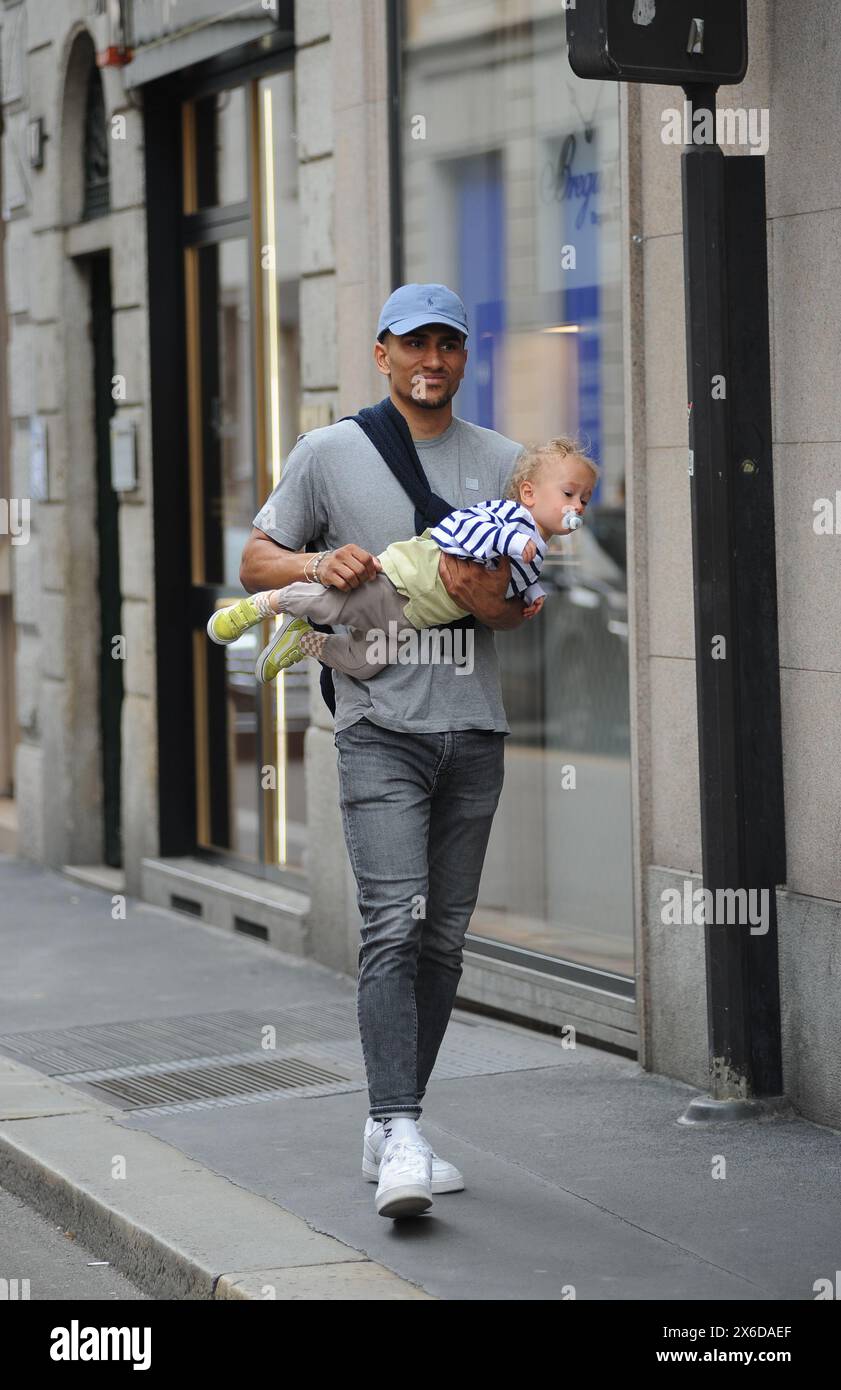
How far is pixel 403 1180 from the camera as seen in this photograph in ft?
15.5

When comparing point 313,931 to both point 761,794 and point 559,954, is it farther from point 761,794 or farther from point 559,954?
point 761,794

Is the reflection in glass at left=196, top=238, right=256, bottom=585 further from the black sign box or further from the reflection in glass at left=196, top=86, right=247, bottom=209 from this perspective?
the black sign box

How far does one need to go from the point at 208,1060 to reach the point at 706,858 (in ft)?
6.60

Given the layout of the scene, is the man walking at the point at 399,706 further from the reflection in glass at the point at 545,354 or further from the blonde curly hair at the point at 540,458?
the reflection in glass at the point at 545,354

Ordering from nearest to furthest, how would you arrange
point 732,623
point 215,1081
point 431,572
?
point 431,572, point 732,623, point 215,1081

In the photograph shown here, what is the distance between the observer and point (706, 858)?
18.6ft

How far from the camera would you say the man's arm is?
4.64 m

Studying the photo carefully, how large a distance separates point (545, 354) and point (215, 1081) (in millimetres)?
2633

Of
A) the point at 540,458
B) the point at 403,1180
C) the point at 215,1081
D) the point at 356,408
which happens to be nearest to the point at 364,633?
the point at 540,458

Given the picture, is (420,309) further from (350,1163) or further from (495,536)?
(350,1163)

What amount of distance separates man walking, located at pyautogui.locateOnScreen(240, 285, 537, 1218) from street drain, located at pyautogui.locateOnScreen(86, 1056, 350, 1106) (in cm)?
150

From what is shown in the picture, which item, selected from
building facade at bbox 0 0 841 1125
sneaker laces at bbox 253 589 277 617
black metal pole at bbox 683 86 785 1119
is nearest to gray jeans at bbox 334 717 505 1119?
sneaker laces at bbox 253 589 277 617

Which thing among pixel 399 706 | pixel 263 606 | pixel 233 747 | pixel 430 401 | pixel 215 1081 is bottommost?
pixel 215 1081
